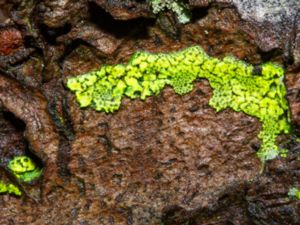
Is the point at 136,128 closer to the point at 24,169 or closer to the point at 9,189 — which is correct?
the point at 24,169

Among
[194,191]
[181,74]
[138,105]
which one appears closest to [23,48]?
[138,105]

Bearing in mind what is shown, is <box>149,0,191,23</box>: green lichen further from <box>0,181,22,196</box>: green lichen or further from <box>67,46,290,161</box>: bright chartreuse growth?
<box>0,181,22,196</box>: green lichen

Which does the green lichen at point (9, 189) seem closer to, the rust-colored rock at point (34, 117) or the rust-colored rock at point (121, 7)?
the rust-colored rock at point (34, 117)

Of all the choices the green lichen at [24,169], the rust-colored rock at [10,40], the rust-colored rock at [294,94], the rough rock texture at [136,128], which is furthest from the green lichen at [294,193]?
the rust-colored rock at [10,40]

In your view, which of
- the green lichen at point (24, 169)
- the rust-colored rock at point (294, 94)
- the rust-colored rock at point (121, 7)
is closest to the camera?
the rust-colored rock at point (121, 7)

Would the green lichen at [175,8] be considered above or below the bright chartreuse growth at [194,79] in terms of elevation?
above

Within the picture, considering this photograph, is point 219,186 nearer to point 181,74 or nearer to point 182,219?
point 182,219
